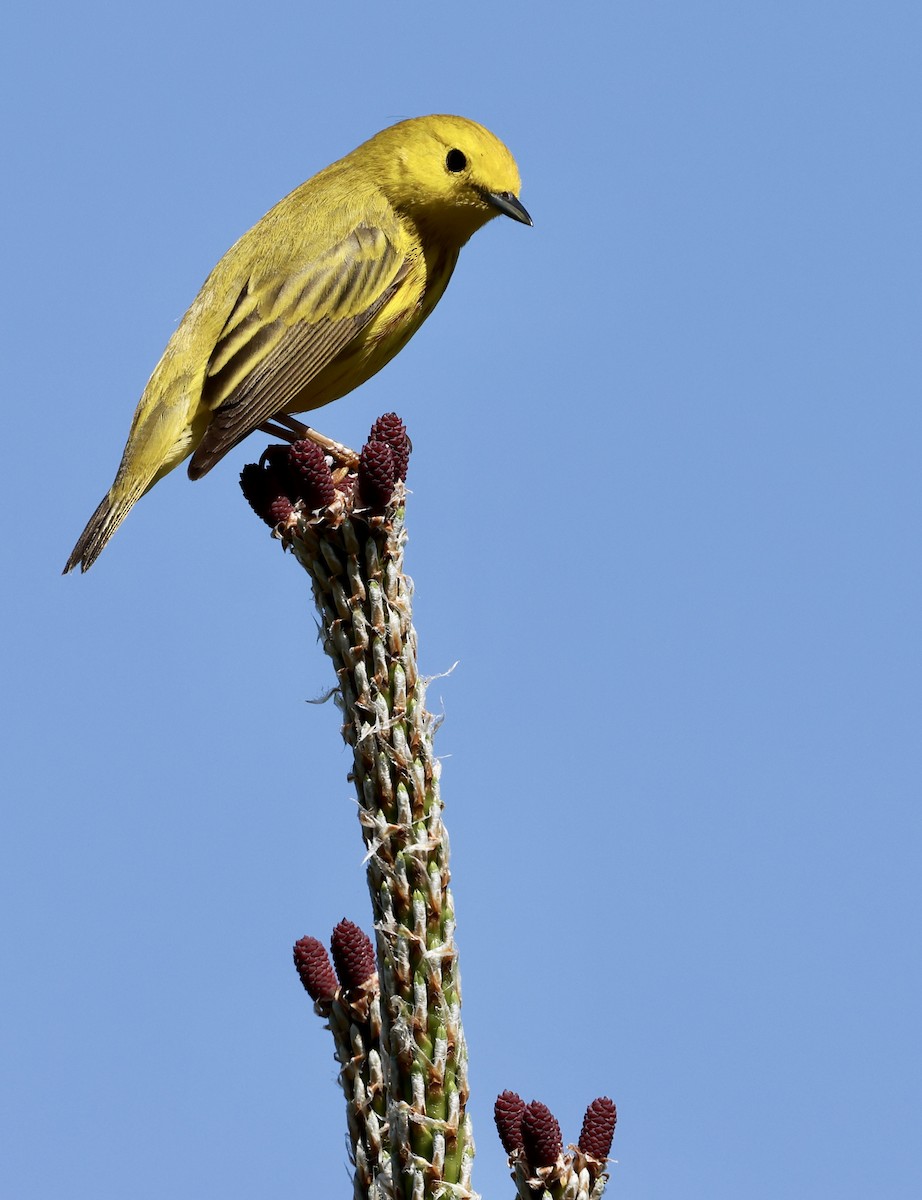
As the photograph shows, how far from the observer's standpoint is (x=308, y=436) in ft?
19.9

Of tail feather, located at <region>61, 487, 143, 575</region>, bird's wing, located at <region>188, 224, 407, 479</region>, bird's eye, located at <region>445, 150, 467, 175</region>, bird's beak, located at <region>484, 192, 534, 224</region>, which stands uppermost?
bird's eye, located at <region>445, 150, 467, 175</region>

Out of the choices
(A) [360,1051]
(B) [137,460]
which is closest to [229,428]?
(B) [137,460]

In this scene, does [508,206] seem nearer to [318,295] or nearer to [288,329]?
[318,295]

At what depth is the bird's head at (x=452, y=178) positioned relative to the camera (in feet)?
24.4

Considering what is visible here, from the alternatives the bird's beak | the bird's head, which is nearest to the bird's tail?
the bird's head

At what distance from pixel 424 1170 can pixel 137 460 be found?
362 cm

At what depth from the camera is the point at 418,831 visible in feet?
13.6

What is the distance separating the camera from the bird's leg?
5.66 m

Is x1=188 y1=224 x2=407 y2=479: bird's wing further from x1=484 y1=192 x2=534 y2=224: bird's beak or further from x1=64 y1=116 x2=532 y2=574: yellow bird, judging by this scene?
x1=484 y1=192 x2=534 y2=224: bird's beak

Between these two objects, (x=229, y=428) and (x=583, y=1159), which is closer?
(x=583, y=1159)

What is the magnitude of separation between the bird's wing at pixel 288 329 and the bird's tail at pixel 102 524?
20.9 inches

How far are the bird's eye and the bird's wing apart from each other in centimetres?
68

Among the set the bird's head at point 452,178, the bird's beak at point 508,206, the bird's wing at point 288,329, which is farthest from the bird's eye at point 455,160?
the bird's wing at point 288,329

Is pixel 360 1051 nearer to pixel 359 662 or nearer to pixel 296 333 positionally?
pixel 359 662
